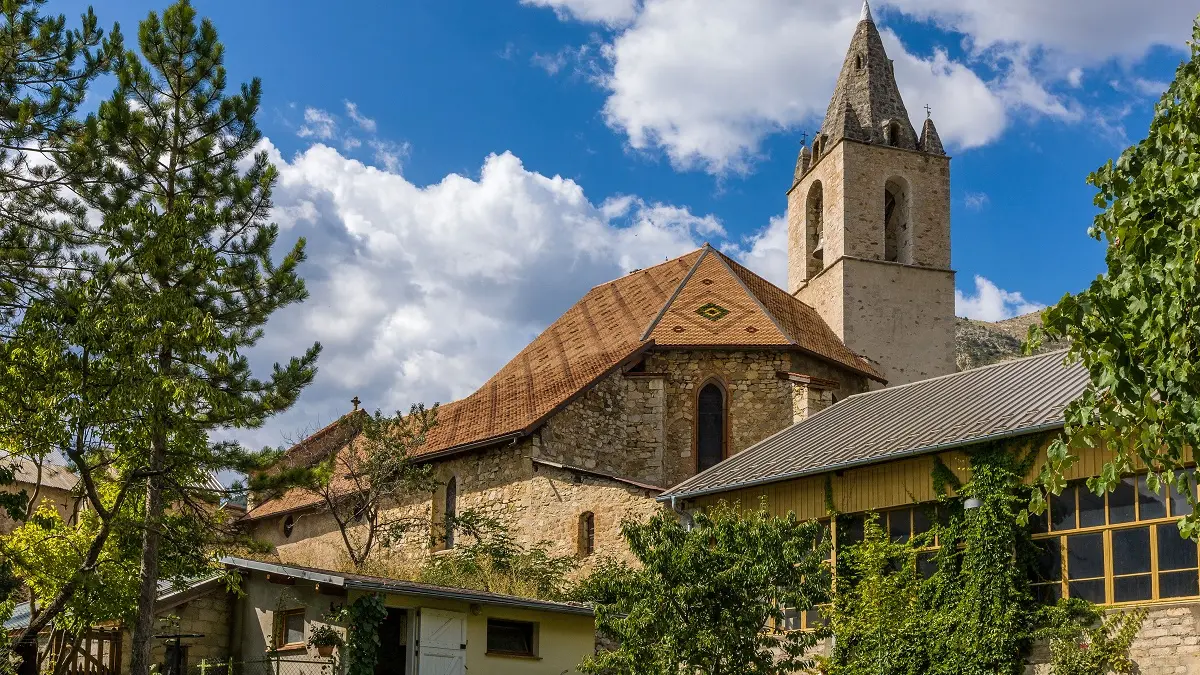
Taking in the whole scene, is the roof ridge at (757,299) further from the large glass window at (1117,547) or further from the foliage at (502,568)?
the large glass window at (1117,547)

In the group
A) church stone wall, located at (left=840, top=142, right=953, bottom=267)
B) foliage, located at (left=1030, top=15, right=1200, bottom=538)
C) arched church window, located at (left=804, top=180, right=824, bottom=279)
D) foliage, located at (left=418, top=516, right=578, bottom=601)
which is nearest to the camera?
foliage, located at (left=1030, top=15, right=1200, bottom=538)

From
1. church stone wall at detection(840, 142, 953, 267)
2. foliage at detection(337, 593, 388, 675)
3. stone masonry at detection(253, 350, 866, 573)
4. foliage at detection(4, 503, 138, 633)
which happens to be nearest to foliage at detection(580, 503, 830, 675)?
foliage at detection(337, 593, 388, 675)

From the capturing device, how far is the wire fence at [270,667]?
18.7 metres

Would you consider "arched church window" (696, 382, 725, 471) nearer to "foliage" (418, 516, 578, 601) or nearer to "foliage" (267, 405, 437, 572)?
"foliage" (418, 516, 578, 601)

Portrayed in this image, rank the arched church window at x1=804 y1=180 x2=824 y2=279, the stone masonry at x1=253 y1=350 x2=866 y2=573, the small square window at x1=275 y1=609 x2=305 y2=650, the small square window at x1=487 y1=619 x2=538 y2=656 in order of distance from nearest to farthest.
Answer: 1. the small square window at x1=275 y1=609 x2=305 y2=650
2. the small square window at x1=487 y1=619 x2=538 y2=656
3. the stone masonry at x1=253 y1=350 x2=866 y2=573
4. the arched church window at x1=804 y1=180 x2=824 y2=279

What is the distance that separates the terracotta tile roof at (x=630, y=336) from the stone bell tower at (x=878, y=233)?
4.49ft

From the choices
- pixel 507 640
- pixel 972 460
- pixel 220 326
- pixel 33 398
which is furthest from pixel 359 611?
pixel 972 460

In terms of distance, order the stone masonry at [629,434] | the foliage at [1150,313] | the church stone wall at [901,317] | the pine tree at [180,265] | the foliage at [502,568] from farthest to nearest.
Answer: the church stone wall at [901,317]
the stone masonry at [629,434]
the foliage at [502,568]
the pine tree at [180,265]
the foliage at [1150,313]

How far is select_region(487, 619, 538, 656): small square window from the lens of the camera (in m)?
20.1

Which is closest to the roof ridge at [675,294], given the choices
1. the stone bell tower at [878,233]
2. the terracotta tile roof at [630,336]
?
the terracotta tile roof at [630,336]

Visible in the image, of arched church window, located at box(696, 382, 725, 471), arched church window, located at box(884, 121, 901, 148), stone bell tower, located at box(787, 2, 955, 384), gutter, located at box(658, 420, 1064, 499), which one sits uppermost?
arched church window, located at box(884, 121, 901, 148)

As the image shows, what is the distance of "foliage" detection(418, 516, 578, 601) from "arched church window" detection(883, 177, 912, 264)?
14.6m

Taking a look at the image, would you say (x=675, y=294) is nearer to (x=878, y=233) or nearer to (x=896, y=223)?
(x=878, y=233)

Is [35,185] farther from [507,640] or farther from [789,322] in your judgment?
[789,322]
